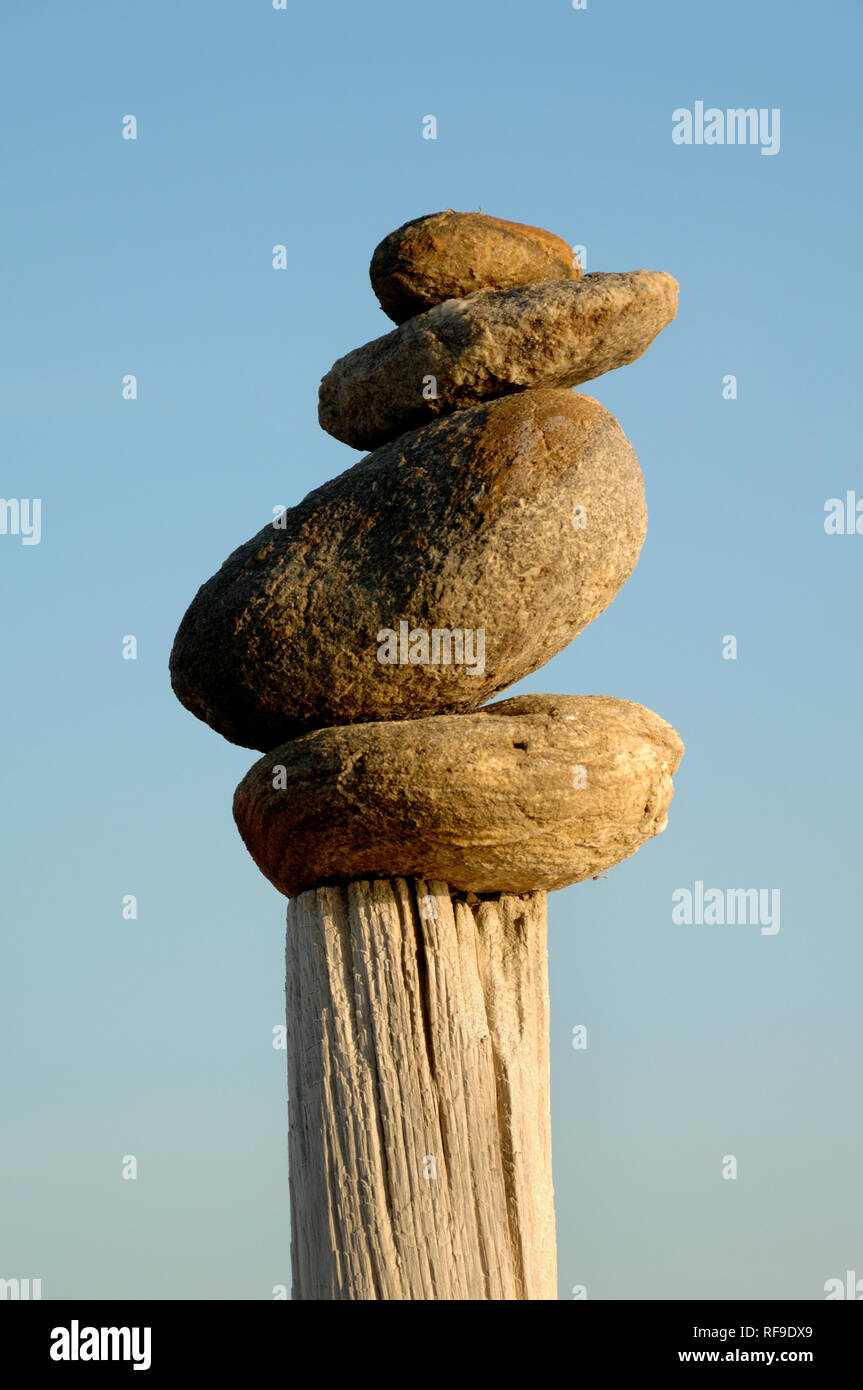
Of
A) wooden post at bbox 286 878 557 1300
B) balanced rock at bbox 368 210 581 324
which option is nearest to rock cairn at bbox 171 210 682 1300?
wooden post at bbox 286 878 557 1300

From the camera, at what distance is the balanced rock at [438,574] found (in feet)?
25.5

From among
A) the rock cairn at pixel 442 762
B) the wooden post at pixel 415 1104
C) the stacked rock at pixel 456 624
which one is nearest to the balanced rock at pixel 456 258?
the stacked rock at pixel 456 624

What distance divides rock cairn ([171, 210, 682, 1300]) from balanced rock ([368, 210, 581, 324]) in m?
0.20

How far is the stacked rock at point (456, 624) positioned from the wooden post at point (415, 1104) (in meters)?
0.31

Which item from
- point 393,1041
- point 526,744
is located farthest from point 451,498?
point 393,1041

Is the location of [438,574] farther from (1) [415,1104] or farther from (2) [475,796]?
(1) [415,1104]

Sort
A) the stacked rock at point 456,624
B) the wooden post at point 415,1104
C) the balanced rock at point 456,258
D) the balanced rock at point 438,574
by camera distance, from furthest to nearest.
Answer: the balanced rock at point 456,258
the balanced rock at point 438,574
the stacked rock at point 456,624
the wooden post at point 415,1104

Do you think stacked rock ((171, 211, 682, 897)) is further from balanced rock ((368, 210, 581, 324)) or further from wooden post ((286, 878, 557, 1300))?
wooden post ((286, 878, 557, 1300))

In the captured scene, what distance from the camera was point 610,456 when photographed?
7.98 meters

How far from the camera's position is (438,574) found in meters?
7.74

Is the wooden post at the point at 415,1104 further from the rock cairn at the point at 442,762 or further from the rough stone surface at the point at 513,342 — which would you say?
the rough stone surface at the point at 513,342

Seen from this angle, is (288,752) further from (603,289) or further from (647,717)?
(603,289)

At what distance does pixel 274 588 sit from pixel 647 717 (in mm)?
1857
